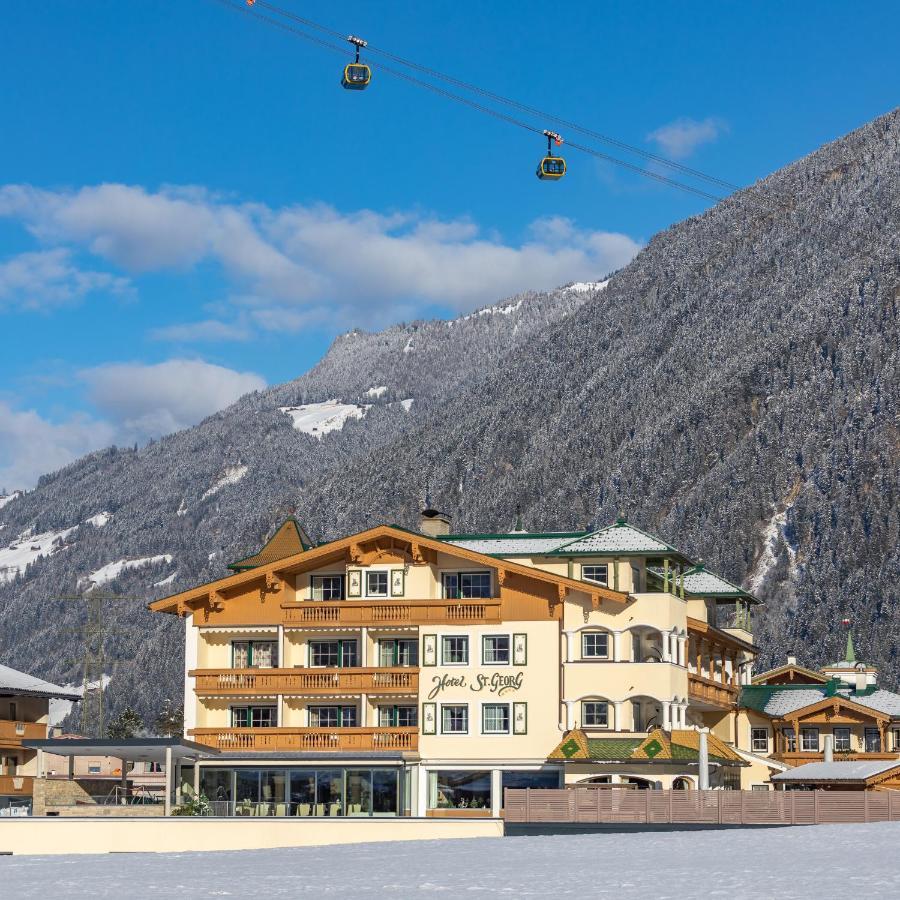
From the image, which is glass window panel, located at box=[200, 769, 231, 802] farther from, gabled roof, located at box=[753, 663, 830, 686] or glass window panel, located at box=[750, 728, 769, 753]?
gabled roof, located at box=[753, 663, 830, 686]

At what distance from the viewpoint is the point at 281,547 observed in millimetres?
93688

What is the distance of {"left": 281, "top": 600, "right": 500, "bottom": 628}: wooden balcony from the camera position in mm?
83000

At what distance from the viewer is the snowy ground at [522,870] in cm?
3925

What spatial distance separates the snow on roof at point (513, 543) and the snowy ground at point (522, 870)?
Answer: 28.6 metres

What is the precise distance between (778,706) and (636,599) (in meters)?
23.8

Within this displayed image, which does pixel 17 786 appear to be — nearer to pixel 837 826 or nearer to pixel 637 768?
pixel 637 768

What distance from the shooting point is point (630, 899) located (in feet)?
121

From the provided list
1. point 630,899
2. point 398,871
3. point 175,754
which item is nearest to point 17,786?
point 175,754

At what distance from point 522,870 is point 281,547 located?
163 ft

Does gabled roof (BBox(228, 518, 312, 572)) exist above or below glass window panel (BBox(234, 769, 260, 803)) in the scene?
above

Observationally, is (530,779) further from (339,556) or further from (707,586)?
(707,586)

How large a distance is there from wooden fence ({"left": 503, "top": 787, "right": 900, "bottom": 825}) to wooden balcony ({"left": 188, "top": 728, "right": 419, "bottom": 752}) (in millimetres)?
12279

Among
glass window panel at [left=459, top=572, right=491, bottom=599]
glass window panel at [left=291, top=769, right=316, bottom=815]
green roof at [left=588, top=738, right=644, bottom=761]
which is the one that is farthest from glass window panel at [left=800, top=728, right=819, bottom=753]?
glass window panel at [left=291, top=769, right=316, bottom=815]

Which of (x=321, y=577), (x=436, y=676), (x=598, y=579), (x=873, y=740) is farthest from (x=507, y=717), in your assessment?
(x=873, y=740)
